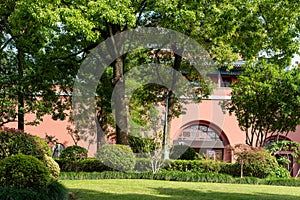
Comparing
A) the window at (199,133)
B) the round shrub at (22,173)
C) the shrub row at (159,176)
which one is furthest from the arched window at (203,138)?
the round shrub at (22,173)

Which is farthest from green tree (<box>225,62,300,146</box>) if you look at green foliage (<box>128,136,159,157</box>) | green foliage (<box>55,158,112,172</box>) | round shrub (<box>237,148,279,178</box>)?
green foliage (<box>55,158,112,172</box>)

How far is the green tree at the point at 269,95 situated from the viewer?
1692cm

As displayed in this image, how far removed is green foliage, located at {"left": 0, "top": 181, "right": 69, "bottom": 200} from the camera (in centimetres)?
700

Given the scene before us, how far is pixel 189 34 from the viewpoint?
56.1 feet

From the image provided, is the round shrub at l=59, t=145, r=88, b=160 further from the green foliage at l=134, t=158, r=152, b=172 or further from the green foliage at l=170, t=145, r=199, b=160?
the green foliage at l=170, t=145, r=199, b=160

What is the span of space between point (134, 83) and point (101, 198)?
12210 mm

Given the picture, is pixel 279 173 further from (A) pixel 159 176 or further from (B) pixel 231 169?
(A) pixel 159 176

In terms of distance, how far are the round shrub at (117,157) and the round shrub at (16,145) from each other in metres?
5.38

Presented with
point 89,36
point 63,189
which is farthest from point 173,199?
point 89,36

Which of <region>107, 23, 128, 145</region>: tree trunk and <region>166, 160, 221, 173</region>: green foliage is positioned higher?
<region>107, 23, 128, 145</region>: tree trunk

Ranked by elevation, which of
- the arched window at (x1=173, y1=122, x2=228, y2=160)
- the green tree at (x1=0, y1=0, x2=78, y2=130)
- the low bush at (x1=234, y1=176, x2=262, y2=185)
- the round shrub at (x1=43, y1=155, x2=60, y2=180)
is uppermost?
the green tree at (x1=0, y1=0, x2=78, y2=130)

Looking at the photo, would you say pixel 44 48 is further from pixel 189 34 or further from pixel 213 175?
pixel 213 175

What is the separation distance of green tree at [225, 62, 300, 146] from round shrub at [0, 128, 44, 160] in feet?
34.3

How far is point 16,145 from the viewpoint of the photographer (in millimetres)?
9227
